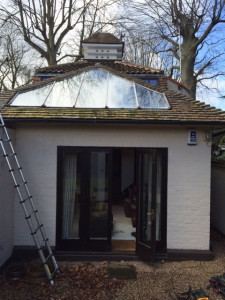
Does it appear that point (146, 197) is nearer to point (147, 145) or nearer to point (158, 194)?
point (158, 194)

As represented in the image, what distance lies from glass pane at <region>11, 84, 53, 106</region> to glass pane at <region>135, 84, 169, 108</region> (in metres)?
2.37

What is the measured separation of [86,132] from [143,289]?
3306 millimetres

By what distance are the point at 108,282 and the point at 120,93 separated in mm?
4302

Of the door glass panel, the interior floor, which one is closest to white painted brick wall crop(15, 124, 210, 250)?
the door glass panel

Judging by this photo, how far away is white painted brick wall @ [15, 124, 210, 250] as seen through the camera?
5.59 meters

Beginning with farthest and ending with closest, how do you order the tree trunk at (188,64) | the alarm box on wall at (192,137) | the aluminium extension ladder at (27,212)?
1. the tree trunk at (188,64)
2. the alarm box on wall at (192,137)
3. the aluminium extension ladder at (27,212)

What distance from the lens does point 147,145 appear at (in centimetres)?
562

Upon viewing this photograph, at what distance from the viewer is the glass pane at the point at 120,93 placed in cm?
594

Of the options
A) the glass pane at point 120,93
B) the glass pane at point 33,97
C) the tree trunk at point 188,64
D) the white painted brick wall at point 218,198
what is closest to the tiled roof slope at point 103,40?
the tree trunk at point 188,64

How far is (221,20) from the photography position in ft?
44.6

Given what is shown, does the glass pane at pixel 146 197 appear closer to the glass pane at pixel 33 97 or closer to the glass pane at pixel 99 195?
the glass pane at pixel 99 195

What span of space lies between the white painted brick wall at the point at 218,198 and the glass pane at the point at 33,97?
17.9ft

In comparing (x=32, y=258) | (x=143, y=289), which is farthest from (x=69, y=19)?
(x=143, y=289)

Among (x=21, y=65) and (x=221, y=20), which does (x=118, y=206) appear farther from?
(x=21, y=65)
